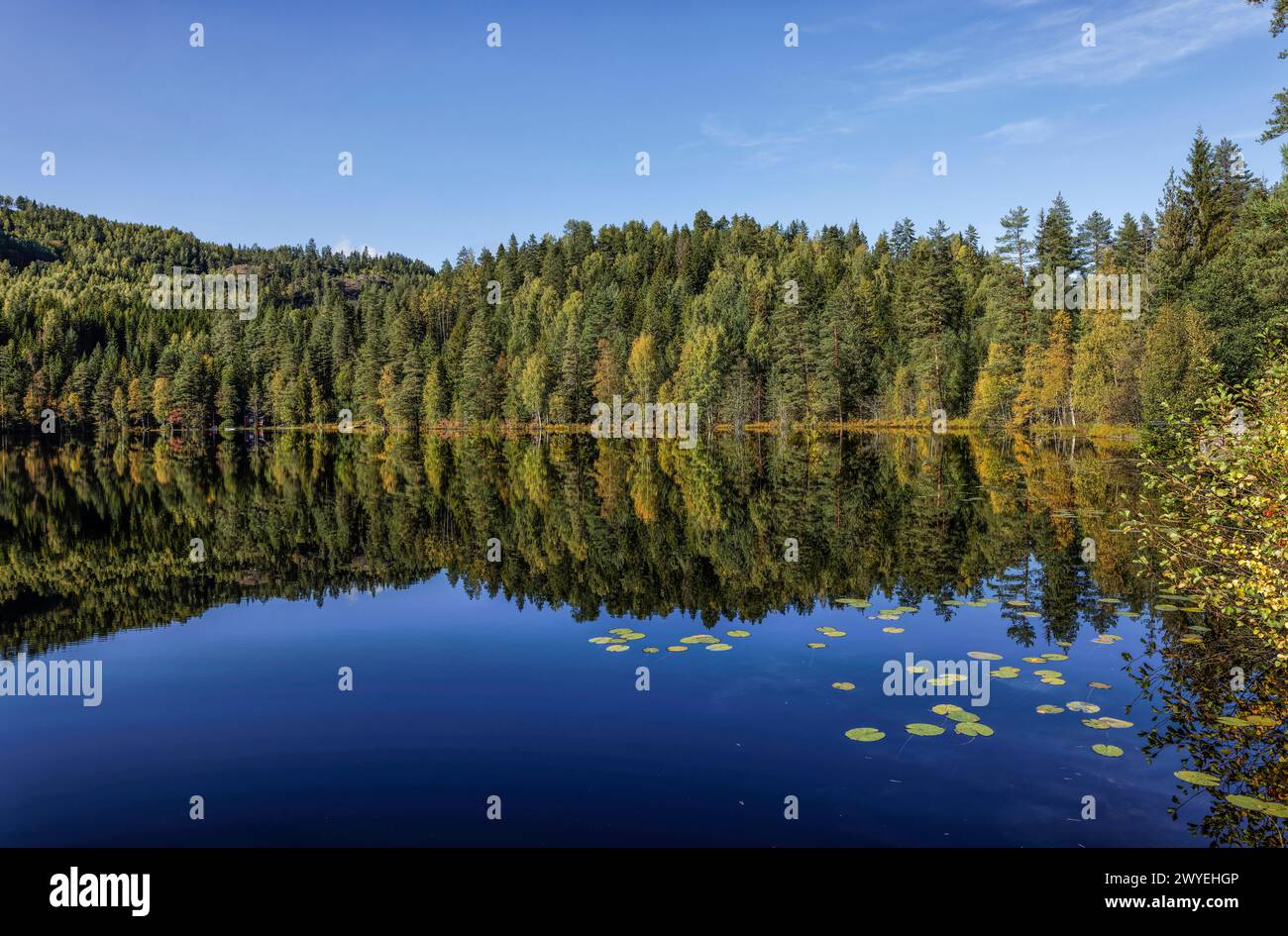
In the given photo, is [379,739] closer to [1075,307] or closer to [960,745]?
[960,745]

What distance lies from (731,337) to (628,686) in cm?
10562

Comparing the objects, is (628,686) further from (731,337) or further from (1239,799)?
(731,337)

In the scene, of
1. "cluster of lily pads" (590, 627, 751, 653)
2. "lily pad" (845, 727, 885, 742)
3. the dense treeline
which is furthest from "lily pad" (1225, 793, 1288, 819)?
the dense treeline

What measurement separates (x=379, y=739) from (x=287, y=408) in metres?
134

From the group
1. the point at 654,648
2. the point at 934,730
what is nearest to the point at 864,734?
the point at 934,730

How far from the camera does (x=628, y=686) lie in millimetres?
13000

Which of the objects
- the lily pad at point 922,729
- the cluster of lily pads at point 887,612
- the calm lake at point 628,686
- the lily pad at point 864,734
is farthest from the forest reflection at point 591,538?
the lily pad at point 864,734

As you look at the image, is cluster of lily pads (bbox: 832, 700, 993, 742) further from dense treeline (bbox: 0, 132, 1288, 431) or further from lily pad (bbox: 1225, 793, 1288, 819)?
dense treeline (bbox: 0, 132, 1288, 431)

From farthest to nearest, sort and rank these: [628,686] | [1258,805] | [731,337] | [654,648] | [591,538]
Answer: [731,337] → [591,538] → [654,648] → [628,686] → [1258,805]

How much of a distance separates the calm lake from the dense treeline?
39.2 meters

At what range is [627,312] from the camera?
448 ft

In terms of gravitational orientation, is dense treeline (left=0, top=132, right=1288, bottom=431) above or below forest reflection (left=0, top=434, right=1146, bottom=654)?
above

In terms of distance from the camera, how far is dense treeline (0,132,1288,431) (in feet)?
238
